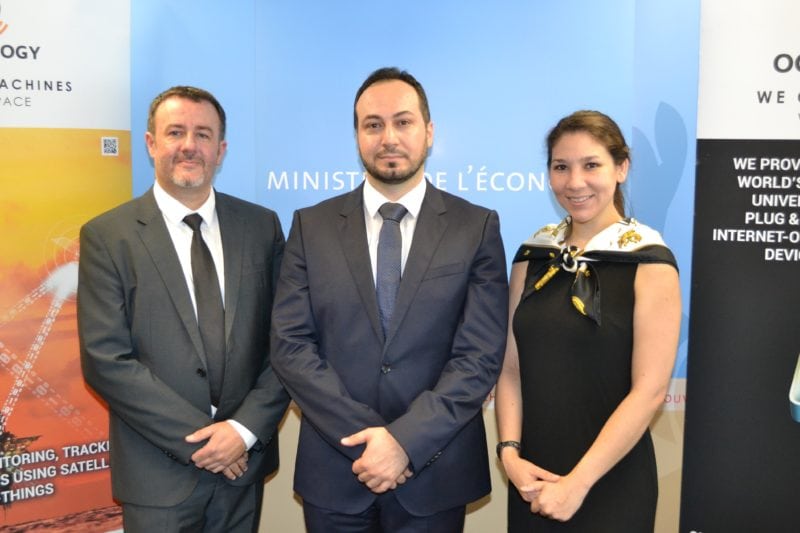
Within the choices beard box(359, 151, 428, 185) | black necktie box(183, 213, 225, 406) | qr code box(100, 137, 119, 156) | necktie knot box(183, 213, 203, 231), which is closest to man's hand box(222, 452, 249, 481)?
black necktie box(183, 213, 225, 406)

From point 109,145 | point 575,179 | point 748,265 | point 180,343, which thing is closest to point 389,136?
point 575,179

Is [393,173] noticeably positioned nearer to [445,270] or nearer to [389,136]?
[389,136]

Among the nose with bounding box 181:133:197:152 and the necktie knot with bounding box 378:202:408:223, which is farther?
the nose with bounding box 181:133:197:152

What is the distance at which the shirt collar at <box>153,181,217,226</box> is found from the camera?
2.63 m

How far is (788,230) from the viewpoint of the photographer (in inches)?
125

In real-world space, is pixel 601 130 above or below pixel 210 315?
above

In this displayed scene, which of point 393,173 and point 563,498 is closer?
point 563,498

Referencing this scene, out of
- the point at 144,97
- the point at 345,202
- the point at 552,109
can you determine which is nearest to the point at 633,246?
the point at 345,202

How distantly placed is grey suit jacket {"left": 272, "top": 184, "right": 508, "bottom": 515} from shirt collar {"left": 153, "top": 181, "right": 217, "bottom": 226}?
1.33ft

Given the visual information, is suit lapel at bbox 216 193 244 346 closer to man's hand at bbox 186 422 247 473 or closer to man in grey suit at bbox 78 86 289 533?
man in grey suit at bbox 78 86 289 533

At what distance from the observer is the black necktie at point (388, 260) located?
2.36 meters

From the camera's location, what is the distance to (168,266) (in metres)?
2.53

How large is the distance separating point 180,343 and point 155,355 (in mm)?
89

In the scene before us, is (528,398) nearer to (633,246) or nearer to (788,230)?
(633,246)
